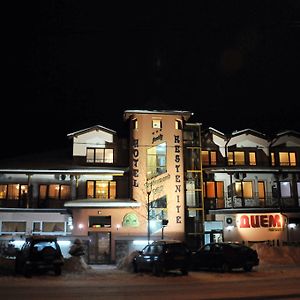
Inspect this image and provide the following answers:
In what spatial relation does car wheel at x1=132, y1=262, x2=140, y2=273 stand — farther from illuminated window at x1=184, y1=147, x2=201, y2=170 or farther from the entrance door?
illuminated window at x1=184, y1=147, x2=201, y2=170

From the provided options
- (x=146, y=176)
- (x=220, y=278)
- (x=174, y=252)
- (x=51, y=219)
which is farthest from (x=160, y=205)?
(x=220, y=278)

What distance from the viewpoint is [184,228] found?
3516 cm

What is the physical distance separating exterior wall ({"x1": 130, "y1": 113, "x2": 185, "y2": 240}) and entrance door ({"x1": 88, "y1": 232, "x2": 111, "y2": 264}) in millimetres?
2898

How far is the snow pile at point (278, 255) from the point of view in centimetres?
2920

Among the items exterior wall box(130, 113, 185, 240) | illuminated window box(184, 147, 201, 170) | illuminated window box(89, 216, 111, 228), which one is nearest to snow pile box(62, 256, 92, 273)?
illuminated window box(89, 216, 111, 228)

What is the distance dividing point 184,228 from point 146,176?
4.91 meters

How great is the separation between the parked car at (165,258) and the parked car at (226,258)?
1.61 meters

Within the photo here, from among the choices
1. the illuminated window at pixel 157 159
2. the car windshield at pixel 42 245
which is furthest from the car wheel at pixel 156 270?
Answer: the illuminated window at pixel 157 159

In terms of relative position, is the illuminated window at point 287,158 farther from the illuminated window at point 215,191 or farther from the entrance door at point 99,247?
the entrance door at point 99,247

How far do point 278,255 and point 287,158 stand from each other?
13.1m

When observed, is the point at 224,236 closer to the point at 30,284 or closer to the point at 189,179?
the point at 189,179

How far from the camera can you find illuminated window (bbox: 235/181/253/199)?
38.8 m

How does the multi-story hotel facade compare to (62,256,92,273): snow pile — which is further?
the multi-story hotel facade

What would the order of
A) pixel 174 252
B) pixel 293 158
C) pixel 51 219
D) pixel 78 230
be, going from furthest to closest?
pixel 293 158, pixel 51 219, pixel 78 230, pixel 174 252
